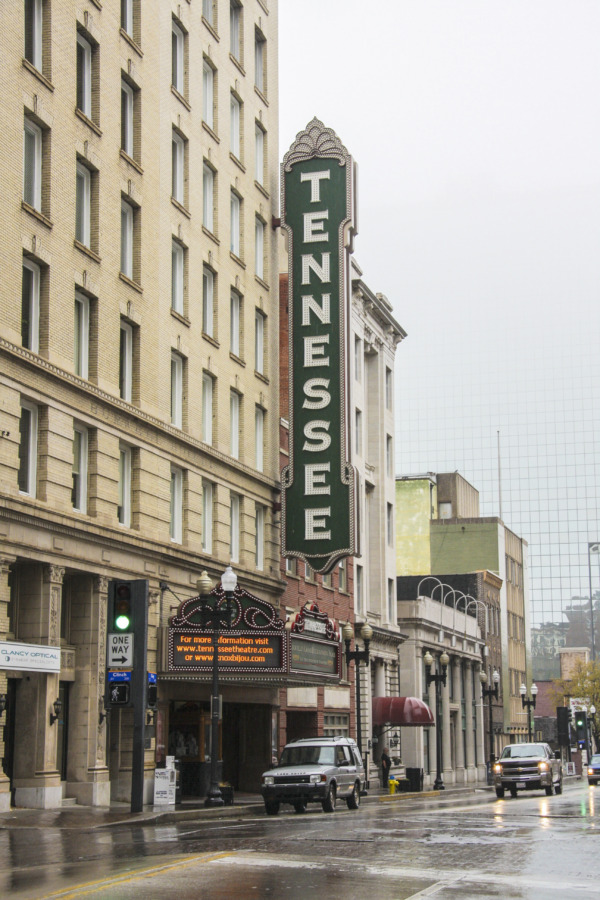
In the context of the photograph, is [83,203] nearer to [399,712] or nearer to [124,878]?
[124,878]

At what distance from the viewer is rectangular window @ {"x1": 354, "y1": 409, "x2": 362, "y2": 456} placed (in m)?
65.2

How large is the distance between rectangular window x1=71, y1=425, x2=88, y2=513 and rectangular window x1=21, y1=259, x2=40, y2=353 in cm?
307

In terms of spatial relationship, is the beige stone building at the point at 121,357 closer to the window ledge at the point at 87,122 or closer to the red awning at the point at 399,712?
the window ledge at the point at 87,122

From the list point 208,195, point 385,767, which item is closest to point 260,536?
point 208,195

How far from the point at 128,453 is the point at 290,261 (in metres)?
16.5

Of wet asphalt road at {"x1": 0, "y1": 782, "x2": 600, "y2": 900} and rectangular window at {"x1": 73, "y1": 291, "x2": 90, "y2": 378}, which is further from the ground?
rectangular window at {"x1": 73, "y1": 291, "x2": 90, "y2": 378}

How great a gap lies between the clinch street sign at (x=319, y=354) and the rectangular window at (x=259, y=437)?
1.06 m

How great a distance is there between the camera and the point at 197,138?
146 ft

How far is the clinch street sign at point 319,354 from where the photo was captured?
49594 mm

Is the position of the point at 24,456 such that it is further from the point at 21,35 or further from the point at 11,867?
the point at 11,867

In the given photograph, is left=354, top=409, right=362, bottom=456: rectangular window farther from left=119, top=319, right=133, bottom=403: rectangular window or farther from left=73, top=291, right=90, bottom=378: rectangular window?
left=73, top=291, right=90, bottom=378: rectangular window

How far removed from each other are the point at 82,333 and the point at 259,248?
18.0 m

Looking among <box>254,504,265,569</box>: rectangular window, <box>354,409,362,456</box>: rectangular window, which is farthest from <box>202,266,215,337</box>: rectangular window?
<box>354,409,362,456</box>: rectangular window

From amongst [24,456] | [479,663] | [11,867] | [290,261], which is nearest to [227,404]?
[290,261]
